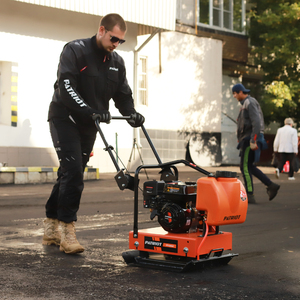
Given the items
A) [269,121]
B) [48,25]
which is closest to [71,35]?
[48,25]

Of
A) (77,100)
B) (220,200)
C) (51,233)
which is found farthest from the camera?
(51,233)

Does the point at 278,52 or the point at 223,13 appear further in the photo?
the point at 223,13

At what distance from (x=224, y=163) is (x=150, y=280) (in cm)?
2139

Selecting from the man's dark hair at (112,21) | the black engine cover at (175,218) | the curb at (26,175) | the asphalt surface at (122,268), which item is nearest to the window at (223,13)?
the curb at (26,175)

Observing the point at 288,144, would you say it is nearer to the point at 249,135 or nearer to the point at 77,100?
the point at 249,135

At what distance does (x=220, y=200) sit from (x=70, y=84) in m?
1.76

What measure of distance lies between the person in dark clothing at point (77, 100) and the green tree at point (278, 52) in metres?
20.1

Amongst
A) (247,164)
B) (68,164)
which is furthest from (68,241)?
(247,164)

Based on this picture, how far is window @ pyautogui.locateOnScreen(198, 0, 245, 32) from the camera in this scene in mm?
24797

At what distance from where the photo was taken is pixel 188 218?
461 cm

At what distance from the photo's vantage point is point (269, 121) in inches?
1061

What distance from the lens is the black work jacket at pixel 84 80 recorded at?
5156mm

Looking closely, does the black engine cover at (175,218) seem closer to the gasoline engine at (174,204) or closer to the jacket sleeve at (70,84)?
the gasoline engine at (174,204)

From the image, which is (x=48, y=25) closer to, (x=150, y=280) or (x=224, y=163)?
(x=224, y=163)
